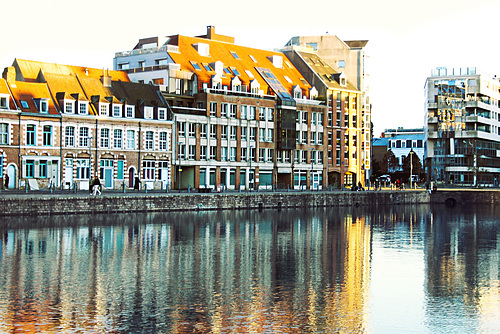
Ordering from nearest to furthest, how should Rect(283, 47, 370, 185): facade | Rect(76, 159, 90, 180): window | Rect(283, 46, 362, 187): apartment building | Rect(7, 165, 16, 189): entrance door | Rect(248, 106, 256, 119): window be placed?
1. Rect(7, 165, 16, 189): entrance door
2. Rect(76, 159, 90, 180): window
3. Rect(248, 106, 256, 119): window
4. Rect(283, 46, 362, 187): apartment building
5. Rect(283, 47, 370, 185): facade

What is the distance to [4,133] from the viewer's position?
84125mm

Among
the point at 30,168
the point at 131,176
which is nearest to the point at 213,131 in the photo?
the point at 131,176

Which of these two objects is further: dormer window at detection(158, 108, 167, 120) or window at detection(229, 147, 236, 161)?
window at detection(229, 147, 236, 161)

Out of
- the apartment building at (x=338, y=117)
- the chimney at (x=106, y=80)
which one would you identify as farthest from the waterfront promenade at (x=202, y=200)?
the chimney at (x=106, y=80)

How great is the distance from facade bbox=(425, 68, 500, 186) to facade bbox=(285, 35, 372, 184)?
31.1 m

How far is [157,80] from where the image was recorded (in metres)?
106

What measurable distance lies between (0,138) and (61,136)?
7170 millimetres

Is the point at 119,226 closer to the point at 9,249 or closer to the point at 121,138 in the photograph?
the point at 9,249

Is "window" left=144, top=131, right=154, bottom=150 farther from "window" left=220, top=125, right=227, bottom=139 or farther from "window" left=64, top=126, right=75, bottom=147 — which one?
"window" left=220, top=125, right=227, bottom=139

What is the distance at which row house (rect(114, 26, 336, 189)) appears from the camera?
105 meters

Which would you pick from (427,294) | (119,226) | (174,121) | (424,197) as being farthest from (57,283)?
(424,197)

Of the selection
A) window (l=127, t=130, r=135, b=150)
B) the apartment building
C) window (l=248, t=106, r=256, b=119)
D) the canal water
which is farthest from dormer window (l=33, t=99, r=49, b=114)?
the apartment building

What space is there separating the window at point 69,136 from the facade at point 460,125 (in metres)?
95.0

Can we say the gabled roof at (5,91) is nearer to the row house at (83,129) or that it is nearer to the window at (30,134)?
the row house at (83,129)
